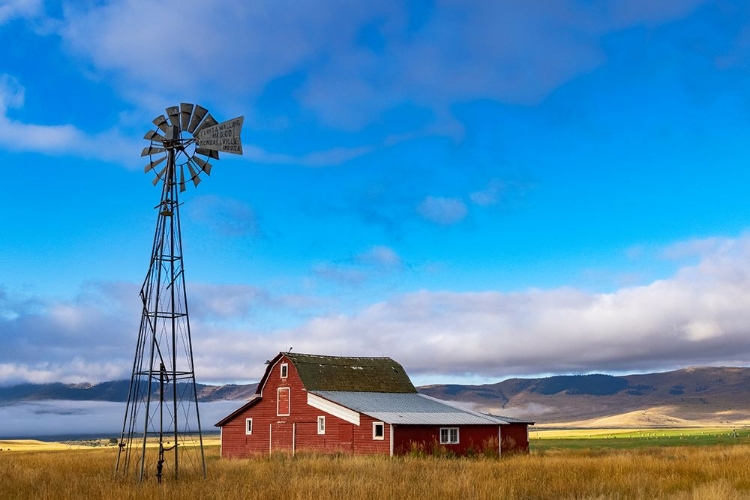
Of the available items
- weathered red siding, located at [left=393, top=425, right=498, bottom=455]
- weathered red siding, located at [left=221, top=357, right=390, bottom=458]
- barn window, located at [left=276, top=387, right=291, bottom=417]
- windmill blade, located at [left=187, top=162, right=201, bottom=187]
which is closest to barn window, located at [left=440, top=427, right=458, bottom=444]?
weathered red siding, located at [left=393, top=425, right=498, bottom=455]

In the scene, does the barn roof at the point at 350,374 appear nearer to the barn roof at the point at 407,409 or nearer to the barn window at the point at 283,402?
the barn roof at the point at 407,409

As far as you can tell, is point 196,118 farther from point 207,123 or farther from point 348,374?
point 348,374

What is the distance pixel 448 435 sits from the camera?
4053cm

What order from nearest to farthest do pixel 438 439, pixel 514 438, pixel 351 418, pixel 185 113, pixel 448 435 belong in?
pixel 185 113 < pixel 438 439 < pixel 448 435 < pixel 351 418 < pixel 514 438

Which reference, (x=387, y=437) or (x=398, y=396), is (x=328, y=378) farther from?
(x=387, y=437)

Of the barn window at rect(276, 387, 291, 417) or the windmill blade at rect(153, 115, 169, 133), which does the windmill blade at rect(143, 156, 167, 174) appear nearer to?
the windmill blade at rect(153, 115, 169, 133)

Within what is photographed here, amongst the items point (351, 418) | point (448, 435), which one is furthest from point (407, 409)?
point (351, 418)

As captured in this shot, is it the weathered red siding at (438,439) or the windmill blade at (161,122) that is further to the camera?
the weathered red siding at (438,439)

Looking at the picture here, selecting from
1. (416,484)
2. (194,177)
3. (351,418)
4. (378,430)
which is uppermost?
(194,177)

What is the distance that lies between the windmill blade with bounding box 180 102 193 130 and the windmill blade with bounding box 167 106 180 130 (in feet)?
0.48

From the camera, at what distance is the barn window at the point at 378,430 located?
38.7m

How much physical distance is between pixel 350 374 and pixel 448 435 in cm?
1006

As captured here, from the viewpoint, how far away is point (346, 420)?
41000 mm

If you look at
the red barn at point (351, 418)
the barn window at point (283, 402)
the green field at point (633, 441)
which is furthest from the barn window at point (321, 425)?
the green field at point (633, 441)
